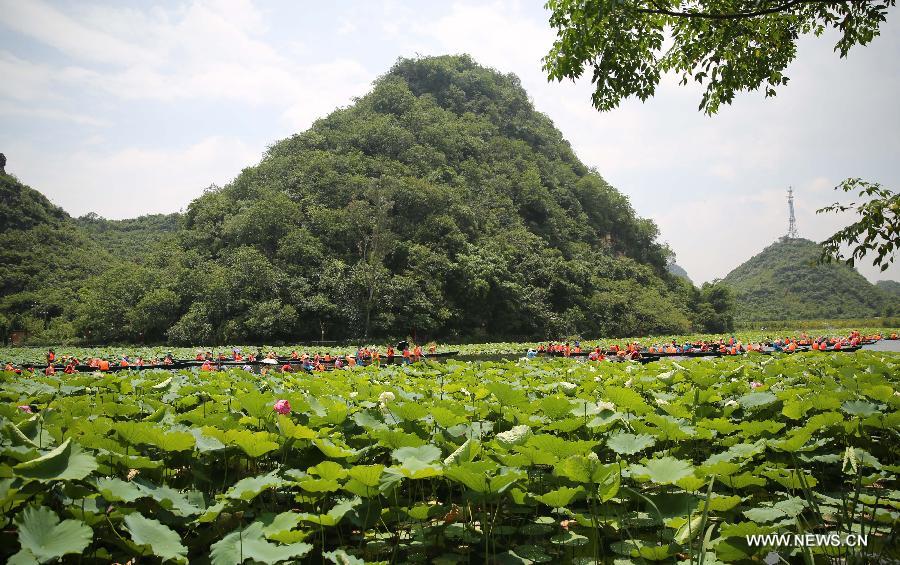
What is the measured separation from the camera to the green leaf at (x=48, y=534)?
3.88 ft

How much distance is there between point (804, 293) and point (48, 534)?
8353 centimetres

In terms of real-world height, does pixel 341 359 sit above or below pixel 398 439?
below

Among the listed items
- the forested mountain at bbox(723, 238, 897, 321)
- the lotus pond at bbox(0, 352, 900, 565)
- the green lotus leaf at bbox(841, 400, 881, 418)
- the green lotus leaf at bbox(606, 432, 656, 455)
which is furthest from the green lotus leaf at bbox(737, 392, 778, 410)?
the forested mountain at bbox(723, 238, 897, 321)

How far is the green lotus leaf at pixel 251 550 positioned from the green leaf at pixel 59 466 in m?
0.42

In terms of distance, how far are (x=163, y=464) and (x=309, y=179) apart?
112 feet

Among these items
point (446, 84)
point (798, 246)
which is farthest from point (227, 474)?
point (798, 246)

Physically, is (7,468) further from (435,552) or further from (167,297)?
(167,297)

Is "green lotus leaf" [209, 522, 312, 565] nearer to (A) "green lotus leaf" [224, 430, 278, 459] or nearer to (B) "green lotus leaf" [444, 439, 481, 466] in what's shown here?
(A) "green lotus leaf" [224, 430, 278, 459]

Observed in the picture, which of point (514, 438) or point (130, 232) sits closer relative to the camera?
point (514, 438)

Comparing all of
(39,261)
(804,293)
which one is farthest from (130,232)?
(804,293)

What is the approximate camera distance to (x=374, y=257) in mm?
29547

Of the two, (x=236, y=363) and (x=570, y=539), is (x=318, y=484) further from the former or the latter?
(x=236, y=363)

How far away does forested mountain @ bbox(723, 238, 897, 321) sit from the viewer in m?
63.0

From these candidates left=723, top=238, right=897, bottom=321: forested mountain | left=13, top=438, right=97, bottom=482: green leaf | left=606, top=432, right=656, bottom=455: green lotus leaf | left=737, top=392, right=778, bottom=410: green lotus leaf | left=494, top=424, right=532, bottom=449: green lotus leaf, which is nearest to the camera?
left=13, top=438, right=97, bottom=482: green leaf
